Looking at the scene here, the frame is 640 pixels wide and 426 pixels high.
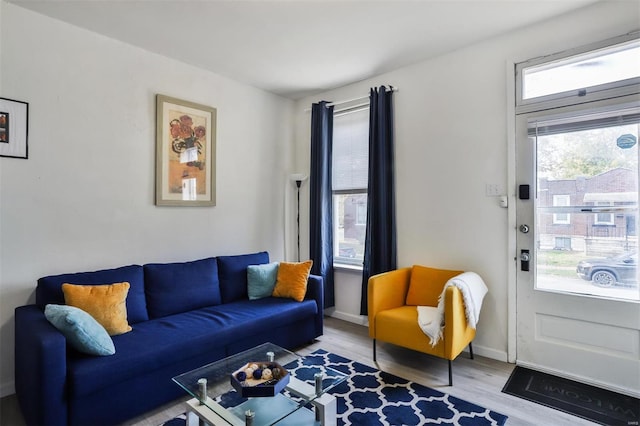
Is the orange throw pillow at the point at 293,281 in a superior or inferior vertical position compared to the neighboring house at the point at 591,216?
inferior

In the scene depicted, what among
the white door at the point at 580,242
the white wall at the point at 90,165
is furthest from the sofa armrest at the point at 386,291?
the white wall at the point at 90,165

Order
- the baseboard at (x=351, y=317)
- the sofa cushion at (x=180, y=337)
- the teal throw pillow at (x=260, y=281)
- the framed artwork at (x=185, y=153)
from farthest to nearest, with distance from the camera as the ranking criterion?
the baseboard at (x=351, y=317)
the teal throw pillow at (x=260, y=281)
the framed artwork at (x=185, y=153)
the sofa cushion at (x=180, y=337)

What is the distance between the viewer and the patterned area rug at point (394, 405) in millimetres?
2023

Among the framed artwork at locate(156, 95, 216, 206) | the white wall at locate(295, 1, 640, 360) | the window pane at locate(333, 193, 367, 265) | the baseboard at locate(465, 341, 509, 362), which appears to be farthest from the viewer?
the window pane at locate(333, 193, 367, 265)

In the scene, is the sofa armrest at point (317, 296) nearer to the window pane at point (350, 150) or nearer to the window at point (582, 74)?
the window pane at point (350, 150)

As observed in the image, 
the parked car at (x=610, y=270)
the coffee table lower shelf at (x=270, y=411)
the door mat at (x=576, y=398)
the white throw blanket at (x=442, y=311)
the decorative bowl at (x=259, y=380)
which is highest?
the parked car at (x=610, y=270)

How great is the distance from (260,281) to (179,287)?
762 mm

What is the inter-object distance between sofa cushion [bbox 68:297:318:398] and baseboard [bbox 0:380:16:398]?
897 millimetres

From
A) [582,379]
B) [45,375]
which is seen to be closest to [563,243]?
[582,379]

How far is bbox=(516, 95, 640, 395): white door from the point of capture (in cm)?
231

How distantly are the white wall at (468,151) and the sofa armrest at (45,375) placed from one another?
2.82 meters

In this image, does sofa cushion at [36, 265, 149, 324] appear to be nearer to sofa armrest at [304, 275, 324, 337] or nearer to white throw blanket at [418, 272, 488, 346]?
sofa armrest at [304, 275, 324, 337]

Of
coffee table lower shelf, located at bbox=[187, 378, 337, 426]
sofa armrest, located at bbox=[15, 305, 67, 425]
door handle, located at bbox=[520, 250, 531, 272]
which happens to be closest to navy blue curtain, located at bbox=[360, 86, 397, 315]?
door handle, located at bbox=[520, 250, 531, 272]

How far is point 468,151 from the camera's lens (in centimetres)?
304
